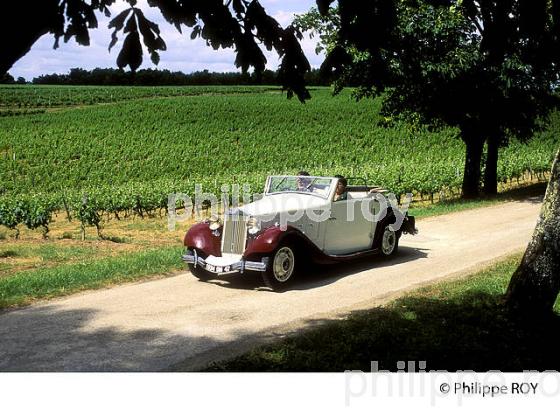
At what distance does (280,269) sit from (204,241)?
131cm

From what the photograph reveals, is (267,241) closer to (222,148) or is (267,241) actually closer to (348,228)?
(348,228)

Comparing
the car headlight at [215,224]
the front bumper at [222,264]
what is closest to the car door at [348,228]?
the front bumper at [222,264]

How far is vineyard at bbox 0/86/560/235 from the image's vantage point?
2338 cm

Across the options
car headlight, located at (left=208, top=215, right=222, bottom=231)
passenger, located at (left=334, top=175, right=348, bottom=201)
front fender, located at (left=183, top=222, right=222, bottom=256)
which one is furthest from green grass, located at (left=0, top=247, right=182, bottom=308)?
passenger, located at (left=334, top=175, right=348, bottom=201)

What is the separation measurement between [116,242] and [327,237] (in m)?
7.91

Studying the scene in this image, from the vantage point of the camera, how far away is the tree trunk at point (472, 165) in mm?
18375

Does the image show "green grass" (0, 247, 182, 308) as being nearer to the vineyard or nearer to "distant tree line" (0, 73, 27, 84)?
"distant tree line" (0, 73, 27, 84)

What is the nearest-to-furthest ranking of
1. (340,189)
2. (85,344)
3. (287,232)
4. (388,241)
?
(85,344) < (287,232) < (340,189) < (388,241)

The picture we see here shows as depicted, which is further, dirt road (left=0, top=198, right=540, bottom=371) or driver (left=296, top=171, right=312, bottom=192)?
driver (left=296, top=171, right=312, bottom=192)

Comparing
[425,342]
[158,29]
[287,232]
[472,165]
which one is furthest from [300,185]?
[472,165]

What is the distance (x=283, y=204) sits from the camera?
973cm

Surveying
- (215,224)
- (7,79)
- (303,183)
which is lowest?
(215,224)

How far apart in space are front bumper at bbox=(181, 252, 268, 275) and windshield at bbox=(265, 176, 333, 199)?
183cm
